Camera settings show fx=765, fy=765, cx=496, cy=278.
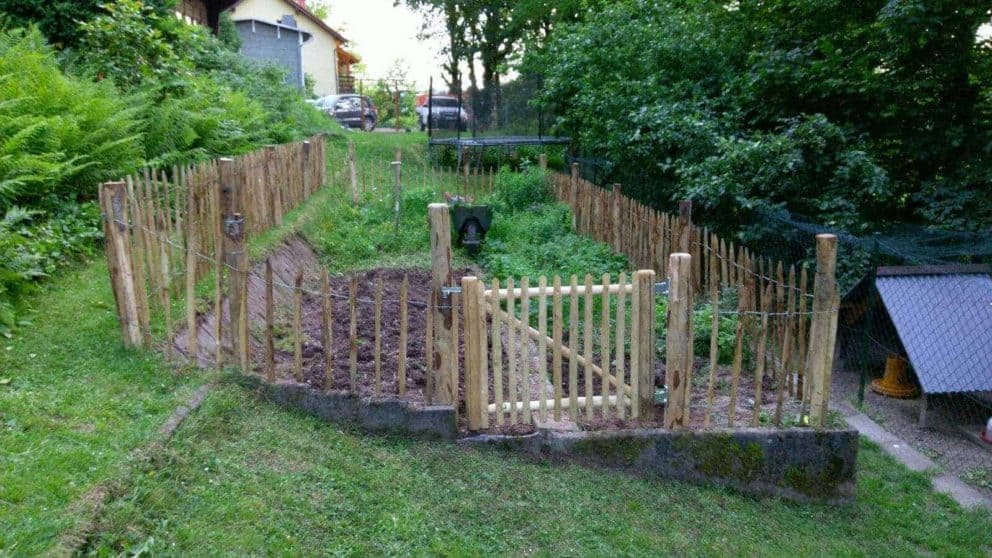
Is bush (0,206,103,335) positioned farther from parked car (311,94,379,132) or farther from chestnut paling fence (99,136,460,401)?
parked car (311,94,379,132)

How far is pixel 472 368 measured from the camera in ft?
17.2

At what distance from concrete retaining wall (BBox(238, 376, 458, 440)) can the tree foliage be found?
216 inches

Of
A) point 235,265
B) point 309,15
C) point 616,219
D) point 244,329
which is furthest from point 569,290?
point 309,15

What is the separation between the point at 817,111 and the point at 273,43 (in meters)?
25.4

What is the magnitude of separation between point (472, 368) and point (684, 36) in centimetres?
936

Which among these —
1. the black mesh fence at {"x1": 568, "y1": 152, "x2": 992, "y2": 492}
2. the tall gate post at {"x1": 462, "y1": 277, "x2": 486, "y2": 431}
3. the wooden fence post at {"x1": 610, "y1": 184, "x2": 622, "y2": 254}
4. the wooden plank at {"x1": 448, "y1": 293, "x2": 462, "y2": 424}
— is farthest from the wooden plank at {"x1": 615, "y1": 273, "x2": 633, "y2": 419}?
the wooden fence post at {"x1": 610, "y1": 184, "x2": 622, "y2": 254}

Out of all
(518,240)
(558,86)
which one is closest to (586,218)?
(518,240)

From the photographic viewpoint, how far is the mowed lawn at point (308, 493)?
382 centimetres

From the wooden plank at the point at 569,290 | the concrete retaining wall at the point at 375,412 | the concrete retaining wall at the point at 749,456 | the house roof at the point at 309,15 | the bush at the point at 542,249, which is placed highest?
the house roof at the point at 309,15

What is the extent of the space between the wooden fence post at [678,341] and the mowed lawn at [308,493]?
1.69 ft

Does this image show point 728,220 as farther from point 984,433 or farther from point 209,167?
point 209,167

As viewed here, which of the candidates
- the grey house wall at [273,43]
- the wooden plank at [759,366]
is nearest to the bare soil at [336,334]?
the wooden plank at [759,366]

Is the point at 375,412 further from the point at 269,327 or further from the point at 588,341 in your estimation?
the point at 588,341

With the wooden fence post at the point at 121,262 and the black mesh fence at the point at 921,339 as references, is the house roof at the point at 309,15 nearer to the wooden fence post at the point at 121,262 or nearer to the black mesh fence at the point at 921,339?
the black mesh fence at the point at 921,339
